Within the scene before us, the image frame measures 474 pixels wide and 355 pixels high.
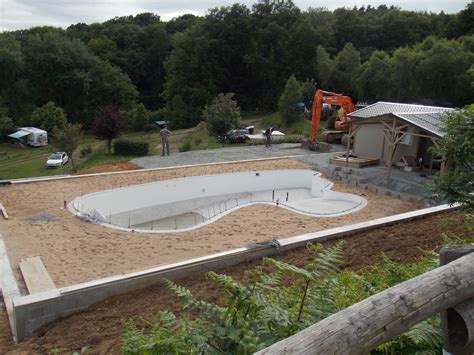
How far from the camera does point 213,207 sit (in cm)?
1522

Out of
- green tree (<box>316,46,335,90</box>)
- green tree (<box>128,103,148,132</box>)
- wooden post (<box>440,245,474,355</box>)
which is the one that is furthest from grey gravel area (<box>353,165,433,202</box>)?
green tree (<box>128,103,148,132</box>)

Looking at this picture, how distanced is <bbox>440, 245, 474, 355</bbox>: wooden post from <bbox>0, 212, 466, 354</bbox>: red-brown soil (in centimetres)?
374

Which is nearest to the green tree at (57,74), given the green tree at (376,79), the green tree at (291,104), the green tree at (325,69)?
the green tree at (291,104)

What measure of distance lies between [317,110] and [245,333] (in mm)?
21186

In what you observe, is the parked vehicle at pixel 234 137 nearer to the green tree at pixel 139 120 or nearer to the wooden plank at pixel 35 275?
the wooden plank at pixel 35 275

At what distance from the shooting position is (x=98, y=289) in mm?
6555

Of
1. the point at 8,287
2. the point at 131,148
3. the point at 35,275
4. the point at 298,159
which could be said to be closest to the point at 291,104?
the point at 131,148

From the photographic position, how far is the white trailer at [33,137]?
123 feet

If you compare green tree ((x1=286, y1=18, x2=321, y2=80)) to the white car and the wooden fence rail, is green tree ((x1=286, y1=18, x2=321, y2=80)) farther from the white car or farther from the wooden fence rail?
the wooden fence rail

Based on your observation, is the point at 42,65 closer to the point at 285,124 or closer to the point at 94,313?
the point at 285,124

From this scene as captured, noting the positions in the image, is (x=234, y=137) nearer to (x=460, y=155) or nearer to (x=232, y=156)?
(x=232, y=156)

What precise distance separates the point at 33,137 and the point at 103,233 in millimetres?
31160

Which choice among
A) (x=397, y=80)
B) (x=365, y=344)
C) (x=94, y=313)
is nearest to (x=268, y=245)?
→ (x=94, y=313)

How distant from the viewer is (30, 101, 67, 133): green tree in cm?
4059
